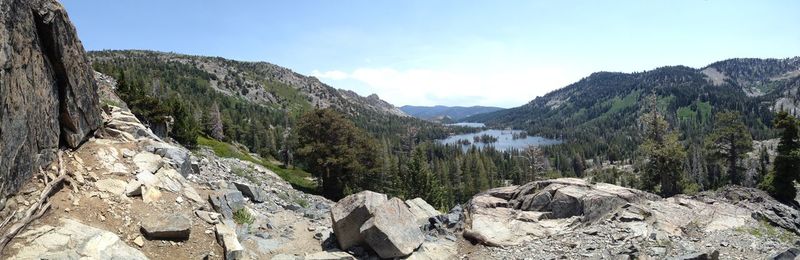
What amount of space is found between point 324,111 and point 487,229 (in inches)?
1140

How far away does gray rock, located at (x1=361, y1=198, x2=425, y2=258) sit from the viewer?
1695 cm

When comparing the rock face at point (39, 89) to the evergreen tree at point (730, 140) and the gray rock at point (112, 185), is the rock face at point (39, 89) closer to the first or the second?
the gray rock at point (112, 185)

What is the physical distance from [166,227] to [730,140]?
69.9 meters

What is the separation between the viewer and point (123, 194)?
15727 millimetres

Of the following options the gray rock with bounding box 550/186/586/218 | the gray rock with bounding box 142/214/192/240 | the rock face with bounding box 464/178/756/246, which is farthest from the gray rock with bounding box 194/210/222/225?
the gray rock with bounding box 550/186/586/218

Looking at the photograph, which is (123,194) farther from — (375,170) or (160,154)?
(375,170)

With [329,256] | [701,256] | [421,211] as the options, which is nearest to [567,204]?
[701,256]

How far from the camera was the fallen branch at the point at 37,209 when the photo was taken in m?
11.1

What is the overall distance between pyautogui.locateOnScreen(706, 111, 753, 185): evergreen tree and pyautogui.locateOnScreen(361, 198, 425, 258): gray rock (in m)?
57.5

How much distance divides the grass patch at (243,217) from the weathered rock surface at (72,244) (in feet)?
19.6

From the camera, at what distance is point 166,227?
47.7 ft

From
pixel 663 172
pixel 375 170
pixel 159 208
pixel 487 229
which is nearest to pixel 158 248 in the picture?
pixel 159 208

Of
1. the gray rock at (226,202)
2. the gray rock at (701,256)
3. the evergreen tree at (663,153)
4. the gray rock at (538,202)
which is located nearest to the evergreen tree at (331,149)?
the gray rock at (538,202)

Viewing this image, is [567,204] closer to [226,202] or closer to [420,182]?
[226,202]
